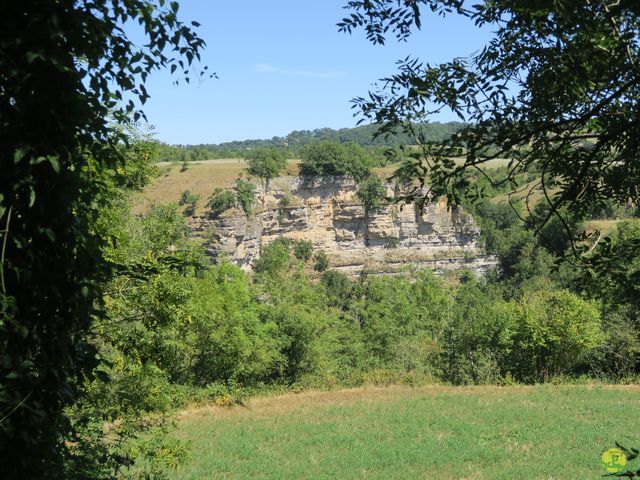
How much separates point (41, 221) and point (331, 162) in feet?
289

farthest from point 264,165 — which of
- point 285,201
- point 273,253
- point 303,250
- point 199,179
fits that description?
point 273,253

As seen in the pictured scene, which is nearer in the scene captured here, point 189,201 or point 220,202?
point 220,202

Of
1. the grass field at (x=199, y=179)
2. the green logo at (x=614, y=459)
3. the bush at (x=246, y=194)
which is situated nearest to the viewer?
the green logo at (x=614, y=459)

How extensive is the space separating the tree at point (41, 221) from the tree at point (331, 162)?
8705 cm

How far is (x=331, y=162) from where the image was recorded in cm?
8981

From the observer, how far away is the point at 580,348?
29719mm

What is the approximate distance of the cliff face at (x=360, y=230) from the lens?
286 feet

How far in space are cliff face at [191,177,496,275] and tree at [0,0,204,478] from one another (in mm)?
82699

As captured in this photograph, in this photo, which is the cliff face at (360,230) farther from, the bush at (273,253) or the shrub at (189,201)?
the shrub at (189,201)

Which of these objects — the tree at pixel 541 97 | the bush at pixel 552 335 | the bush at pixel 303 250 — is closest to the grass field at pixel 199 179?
the bush at pixel 303 250

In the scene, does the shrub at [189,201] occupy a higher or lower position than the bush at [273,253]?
higher

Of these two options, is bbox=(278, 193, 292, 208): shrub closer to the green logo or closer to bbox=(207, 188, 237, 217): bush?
bbox=(207, 188, 237, 217): bush

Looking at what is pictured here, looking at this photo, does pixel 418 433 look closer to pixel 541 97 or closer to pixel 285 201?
pixel 541 97

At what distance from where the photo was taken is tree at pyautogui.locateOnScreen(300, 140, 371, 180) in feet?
295
